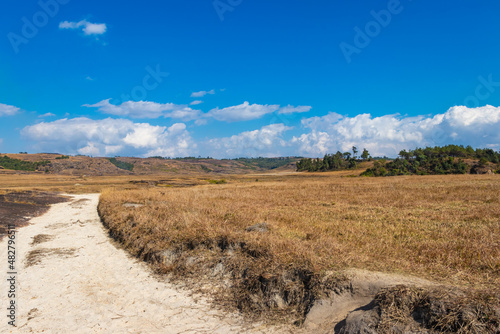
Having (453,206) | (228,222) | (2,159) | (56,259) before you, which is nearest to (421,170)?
(453,206)

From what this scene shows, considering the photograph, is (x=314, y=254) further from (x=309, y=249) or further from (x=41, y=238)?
(x=41, y=238)

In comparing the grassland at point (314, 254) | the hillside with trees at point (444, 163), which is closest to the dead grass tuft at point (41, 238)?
the grassland at point (314, 254)

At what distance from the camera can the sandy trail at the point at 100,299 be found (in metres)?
6.85

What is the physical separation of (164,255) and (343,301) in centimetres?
717

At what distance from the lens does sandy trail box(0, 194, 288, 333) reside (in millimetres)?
6852

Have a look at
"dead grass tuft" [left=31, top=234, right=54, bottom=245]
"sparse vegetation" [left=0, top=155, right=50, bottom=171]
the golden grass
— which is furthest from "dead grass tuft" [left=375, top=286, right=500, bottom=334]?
"sparse vegetation" [left=0, top=155, right=50, bottom=171]

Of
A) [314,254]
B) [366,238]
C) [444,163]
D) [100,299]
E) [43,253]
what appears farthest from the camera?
[444,163]

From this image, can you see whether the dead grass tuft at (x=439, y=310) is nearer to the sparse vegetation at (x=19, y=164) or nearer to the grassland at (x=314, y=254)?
the grassland at (x=314, y=254)

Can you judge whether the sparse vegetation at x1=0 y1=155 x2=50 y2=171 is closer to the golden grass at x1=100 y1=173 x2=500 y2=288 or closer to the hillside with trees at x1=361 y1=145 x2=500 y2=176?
the hillside with trees at x1=361 y1=145 x2=500 y2=176

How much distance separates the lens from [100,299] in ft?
27.9

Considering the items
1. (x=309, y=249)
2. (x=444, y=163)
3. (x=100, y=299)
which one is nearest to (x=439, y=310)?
(x=309, y=249)

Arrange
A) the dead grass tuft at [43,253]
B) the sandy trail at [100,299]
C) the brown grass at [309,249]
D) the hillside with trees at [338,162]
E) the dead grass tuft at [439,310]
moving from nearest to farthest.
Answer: the dead grass tuft at [439,310] → the sandy trail at [100,299] → the brown grass at [309,249] → the dead grass tuft at [43,253] → the hillside with trees at [338,162]

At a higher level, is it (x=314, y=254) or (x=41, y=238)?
(x=314, y=254)

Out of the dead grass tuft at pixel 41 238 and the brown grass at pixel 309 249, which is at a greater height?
the brown grass at pixel 309 249
